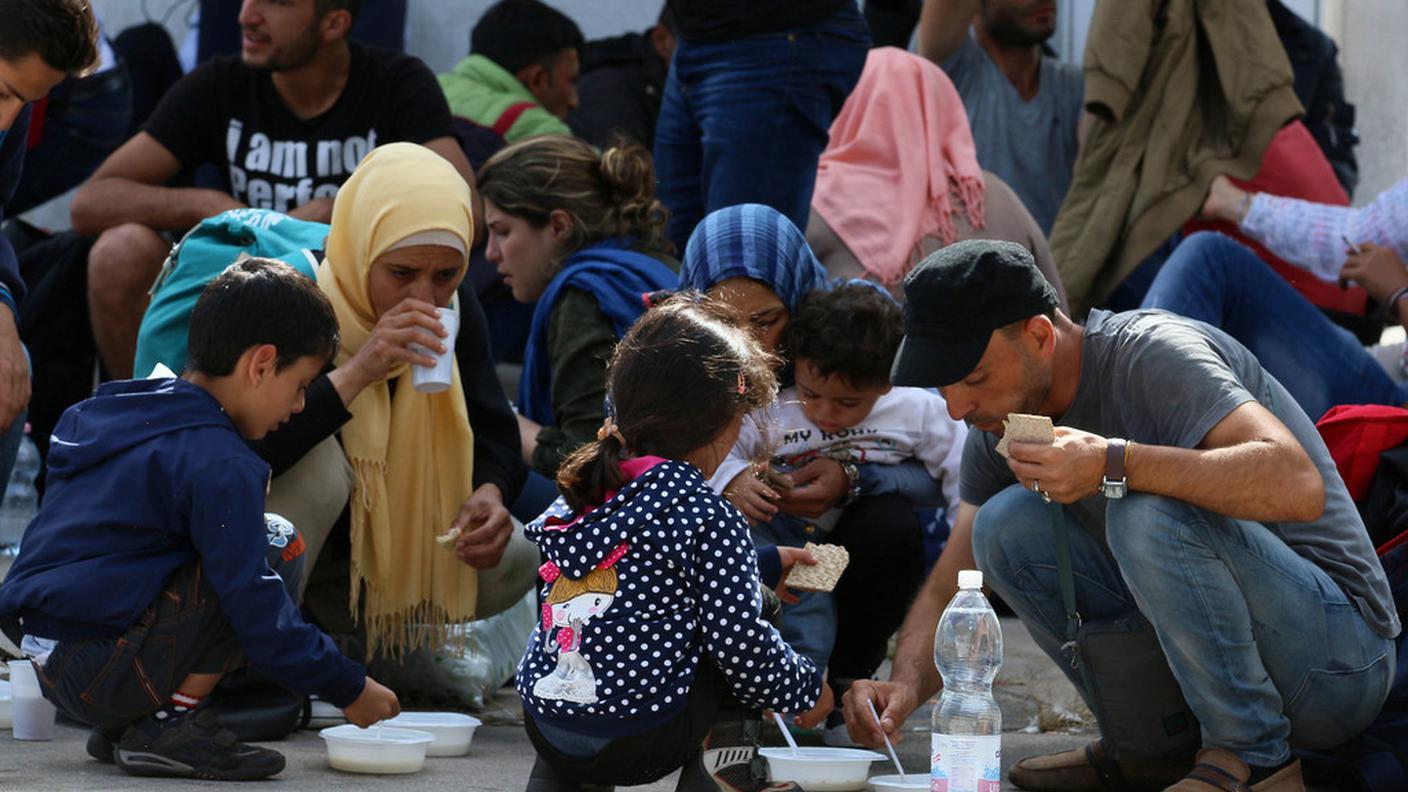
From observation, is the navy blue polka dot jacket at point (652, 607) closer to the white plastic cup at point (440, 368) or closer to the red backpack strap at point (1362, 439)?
the white plastic cup at point (440, 368)

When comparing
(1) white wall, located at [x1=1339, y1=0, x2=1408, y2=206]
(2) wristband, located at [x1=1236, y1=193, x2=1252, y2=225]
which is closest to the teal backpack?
(2) wristband, located at [x1=1236, y1=193, x2=1252, y2=225]

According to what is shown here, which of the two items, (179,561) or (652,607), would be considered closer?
(652,607)

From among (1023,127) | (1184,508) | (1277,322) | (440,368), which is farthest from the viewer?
(1023,127)

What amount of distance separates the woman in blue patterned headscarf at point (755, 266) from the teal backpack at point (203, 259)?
0.89m

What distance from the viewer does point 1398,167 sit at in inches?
299

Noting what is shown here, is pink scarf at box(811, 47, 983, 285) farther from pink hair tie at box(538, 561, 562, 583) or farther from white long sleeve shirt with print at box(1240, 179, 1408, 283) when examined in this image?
pink hair tie at box(538, 561, 562, 583)

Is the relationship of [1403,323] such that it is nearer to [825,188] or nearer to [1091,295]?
[1091,295]

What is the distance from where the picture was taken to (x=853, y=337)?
3.96 metres

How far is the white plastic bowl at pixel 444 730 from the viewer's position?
367 centimetres

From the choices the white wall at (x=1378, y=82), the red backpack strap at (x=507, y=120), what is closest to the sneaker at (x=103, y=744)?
the red backpack strap at (x=507, y=120)

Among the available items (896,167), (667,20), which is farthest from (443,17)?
(896,167)

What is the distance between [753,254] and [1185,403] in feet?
4.39

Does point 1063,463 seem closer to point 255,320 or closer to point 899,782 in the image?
point 899,782

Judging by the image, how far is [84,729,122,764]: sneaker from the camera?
11.0 feet
